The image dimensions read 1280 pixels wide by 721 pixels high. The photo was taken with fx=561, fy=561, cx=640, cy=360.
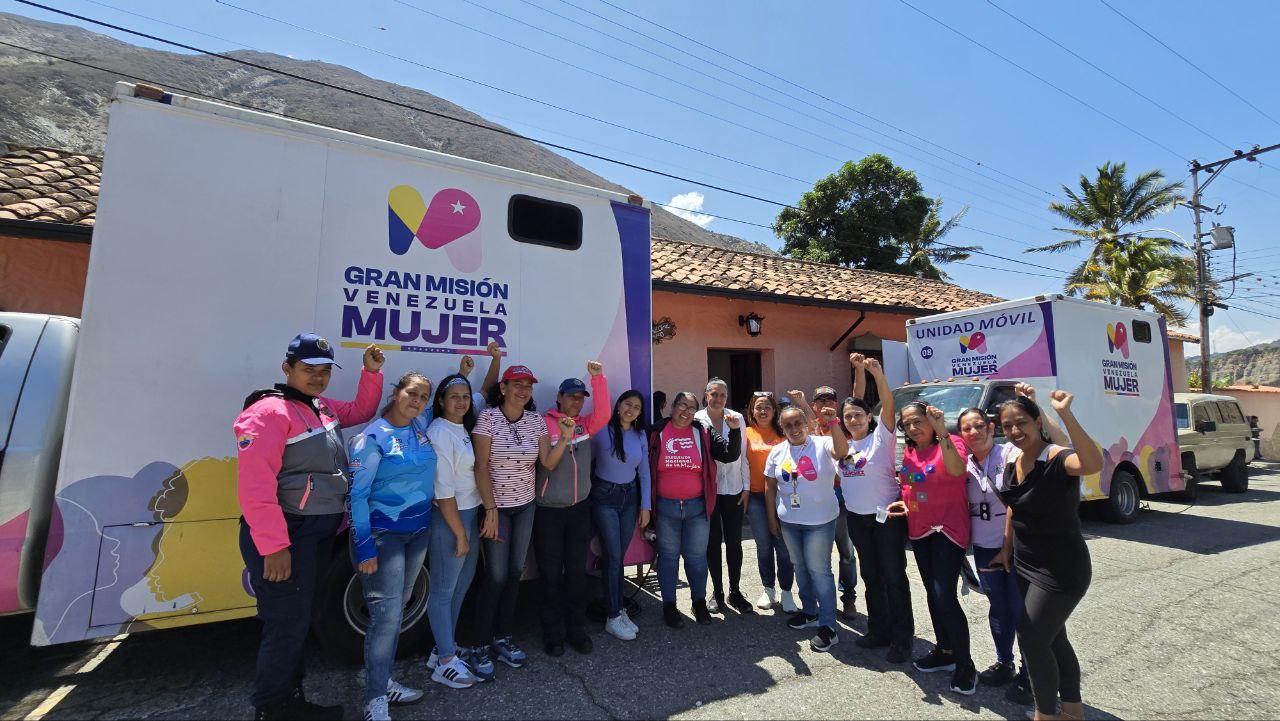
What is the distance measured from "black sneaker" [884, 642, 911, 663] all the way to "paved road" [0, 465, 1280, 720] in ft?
0.24

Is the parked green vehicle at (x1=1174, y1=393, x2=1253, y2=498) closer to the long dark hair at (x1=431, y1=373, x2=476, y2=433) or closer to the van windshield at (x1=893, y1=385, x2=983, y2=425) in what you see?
the van windshield at (x1=893, y1=385, x2=983, y2=425)

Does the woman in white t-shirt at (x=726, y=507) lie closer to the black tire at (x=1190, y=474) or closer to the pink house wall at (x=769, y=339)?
the pink house wall at (x=769, y=339)

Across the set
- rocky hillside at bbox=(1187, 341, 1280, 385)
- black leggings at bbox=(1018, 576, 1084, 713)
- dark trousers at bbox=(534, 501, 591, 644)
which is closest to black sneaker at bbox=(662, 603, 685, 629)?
dark trousers at bbox=(534, 501, 591, 644)

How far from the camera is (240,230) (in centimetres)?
308

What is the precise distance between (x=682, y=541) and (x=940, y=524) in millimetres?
1742

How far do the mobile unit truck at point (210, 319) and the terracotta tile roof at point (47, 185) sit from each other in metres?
2.67

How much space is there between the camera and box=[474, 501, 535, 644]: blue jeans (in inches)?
134

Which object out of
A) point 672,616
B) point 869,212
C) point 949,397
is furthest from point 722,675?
point 869,212

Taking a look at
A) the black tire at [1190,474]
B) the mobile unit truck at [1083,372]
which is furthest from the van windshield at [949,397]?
the black tire at [1190,474]

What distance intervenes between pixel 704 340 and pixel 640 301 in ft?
17.6

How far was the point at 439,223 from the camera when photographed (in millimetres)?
3607

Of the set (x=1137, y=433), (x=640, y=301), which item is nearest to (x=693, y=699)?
(x=640, y=301)

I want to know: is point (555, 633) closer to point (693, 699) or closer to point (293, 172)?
point (693, 699)

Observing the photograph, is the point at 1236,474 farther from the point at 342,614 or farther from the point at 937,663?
the point at 342,614
